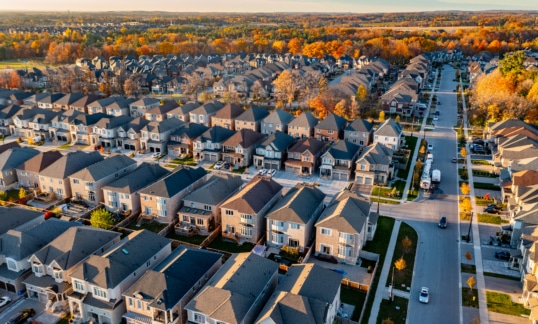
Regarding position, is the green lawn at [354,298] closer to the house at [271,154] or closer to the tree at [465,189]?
the tree at [465,189]

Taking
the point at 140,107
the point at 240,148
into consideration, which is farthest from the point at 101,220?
the point at 140,107

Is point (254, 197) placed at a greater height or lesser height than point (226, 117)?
lesser

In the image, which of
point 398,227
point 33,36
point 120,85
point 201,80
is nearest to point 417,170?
point 398,227

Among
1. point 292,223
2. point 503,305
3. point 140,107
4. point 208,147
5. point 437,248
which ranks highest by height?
point 140,107

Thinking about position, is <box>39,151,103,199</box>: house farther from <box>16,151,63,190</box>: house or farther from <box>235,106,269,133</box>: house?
<box>235,106,269,133</box>: house

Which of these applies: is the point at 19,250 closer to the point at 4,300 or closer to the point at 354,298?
the point at 4,300

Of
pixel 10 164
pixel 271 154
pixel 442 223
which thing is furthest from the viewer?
pixel 271 154
